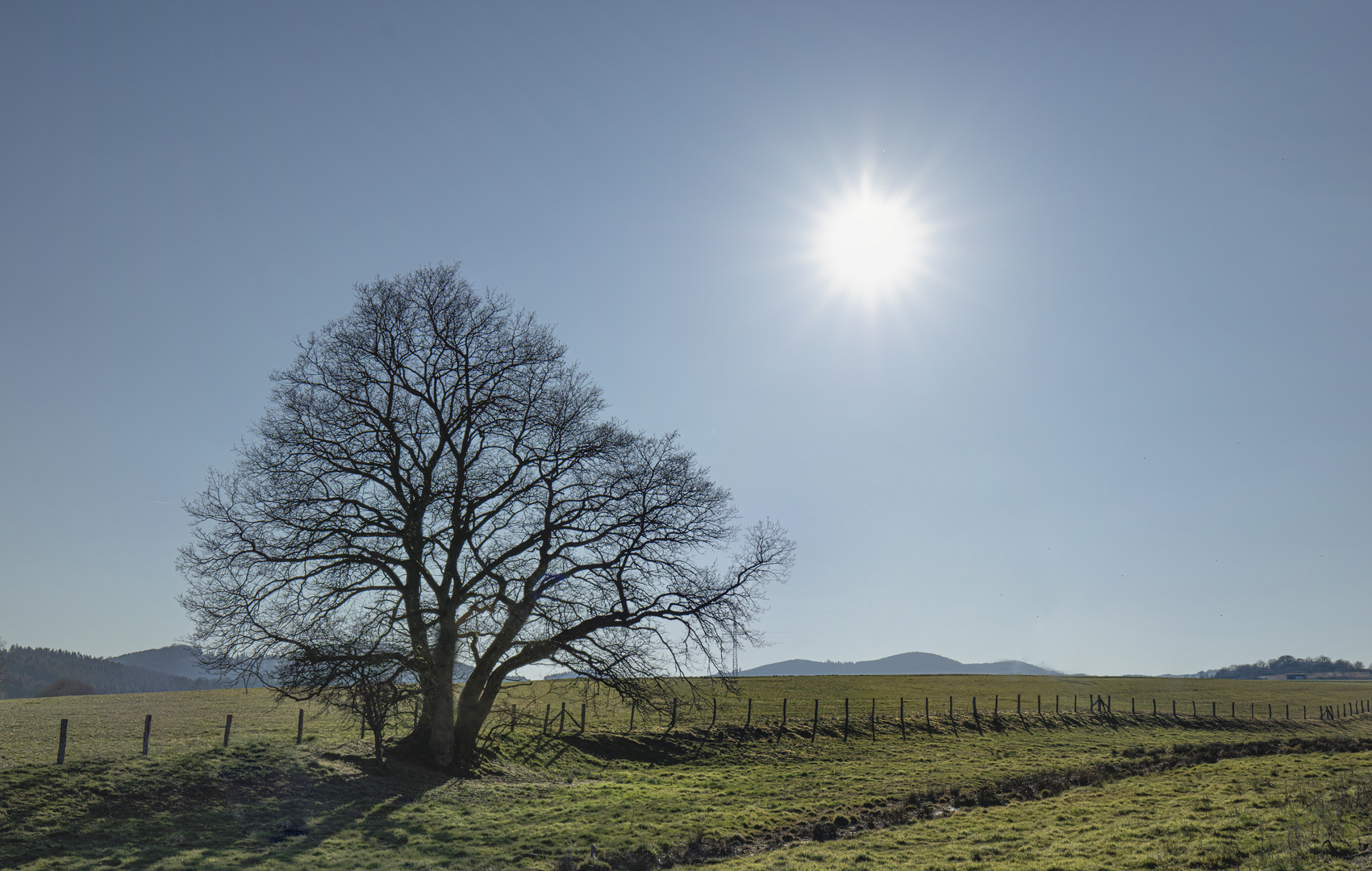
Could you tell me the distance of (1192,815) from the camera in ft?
59.1

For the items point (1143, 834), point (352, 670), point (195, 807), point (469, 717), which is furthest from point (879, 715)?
point (195, 807)

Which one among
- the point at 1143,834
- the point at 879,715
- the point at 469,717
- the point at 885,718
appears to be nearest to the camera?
the point at 1143,834

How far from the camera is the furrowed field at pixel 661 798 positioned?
49.7 ft

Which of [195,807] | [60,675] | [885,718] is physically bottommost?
[60,675]

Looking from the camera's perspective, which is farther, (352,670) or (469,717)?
(469,717)

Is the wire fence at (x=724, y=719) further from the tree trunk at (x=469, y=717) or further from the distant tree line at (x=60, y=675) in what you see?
the distant tree line at (x=60, y=675)

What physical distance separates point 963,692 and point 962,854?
180 ft

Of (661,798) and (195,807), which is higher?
(195,807)

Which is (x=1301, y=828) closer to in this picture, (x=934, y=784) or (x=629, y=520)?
(x=934, y=784)

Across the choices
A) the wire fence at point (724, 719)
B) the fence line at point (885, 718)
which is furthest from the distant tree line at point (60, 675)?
the fence line at point (885, 718)

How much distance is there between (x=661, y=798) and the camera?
23156mm

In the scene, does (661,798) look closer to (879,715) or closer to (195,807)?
(195,807)

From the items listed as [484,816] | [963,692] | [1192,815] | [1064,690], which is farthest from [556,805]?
[1064,690]

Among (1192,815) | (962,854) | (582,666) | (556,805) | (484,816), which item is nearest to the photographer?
(962,854)
